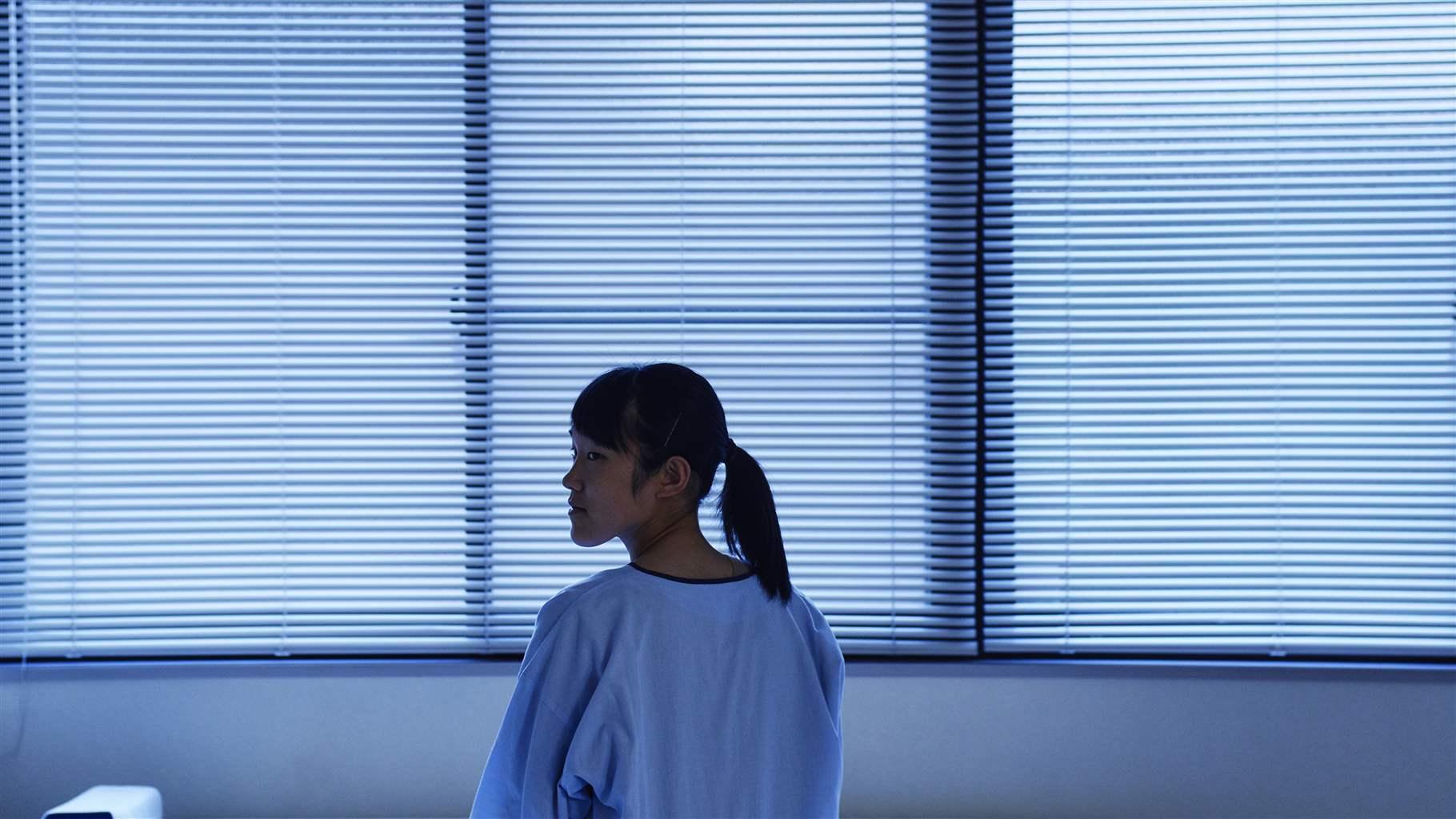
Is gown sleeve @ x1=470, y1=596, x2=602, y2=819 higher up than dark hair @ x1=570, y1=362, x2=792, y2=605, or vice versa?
dark hair @ x1=570, y1=362, x2=792, y2=605

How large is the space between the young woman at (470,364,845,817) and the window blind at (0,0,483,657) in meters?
1.00

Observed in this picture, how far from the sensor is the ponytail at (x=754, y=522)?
1.24 meters

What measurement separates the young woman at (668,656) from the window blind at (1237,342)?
3.41 ft

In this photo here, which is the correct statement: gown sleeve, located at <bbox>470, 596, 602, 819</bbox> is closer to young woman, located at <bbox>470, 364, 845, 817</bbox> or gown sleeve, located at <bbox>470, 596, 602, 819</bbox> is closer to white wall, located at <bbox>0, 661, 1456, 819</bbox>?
young woman, located at <bbox>470, 364, 845, 817</bbox>

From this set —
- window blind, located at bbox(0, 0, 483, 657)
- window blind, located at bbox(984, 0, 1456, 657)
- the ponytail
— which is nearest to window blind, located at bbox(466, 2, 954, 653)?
window blind, located at bbox(0, 0, 483, 657)

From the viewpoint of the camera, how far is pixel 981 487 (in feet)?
7.10

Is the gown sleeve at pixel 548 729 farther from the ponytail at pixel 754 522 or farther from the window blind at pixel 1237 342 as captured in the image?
the window blind at pixel 1237 342

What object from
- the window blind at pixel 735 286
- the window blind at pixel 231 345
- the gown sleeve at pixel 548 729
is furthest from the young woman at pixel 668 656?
the window blind at pixel 231 345

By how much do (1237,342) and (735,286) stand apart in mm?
1087

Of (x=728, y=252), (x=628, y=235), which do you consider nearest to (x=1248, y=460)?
(x=728, y=252)

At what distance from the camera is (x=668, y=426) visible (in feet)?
3.97

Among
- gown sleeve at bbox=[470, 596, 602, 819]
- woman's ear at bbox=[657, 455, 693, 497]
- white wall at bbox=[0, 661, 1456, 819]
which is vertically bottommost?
white wall at bbox=[0, 661, 1456, 819]

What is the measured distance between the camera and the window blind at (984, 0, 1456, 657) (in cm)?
215

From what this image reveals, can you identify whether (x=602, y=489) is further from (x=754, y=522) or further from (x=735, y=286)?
(x=735, y=286)
